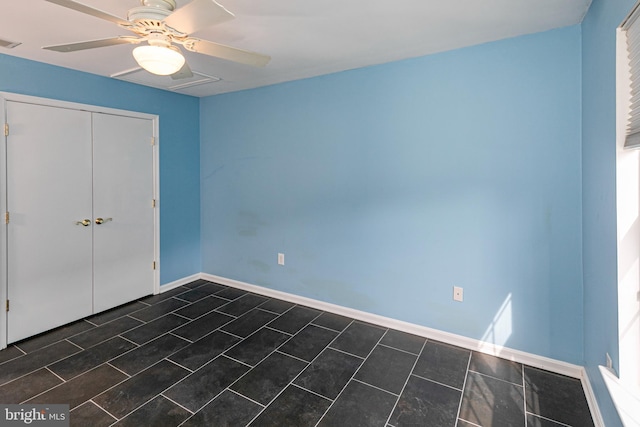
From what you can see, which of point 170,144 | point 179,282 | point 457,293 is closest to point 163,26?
point 170,144

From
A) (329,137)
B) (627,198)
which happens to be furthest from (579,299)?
(329,137)

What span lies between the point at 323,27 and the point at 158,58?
1121 millimetres

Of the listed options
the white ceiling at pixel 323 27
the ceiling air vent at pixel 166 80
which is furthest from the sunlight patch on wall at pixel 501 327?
the ceiling air vent at pixel 166 80

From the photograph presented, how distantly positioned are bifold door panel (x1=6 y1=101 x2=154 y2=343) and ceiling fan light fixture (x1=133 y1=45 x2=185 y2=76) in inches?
75.7

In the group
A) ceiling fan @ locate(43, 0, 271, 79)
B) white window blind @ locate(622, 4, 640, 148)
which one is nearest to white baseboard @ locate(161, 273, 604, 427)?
white window blind @ locate(622, 4, 640, 148)

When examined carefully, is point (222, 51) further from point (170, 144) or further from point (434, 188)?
point (170, 144)

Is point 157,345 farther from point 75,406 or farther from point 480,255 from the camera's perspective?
point 480,255

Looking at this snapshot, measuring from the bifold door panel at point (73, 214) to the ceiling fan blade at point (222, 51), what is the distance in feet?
6.41

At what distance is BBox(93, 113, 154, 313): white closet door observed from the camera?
327cm

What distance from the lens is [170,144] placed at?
3.92 metres

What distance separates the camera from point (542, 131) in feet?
7.57

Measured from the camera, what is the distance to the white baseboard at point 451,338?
7.25 ft

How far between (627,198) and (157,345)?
3.17 m

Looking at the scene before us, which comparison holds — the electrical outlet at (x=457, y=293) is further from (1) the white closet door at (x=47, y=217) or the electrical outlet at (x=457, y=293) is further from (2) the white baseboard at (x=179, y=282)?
(1) the white closet door at (x=47, y=217)
